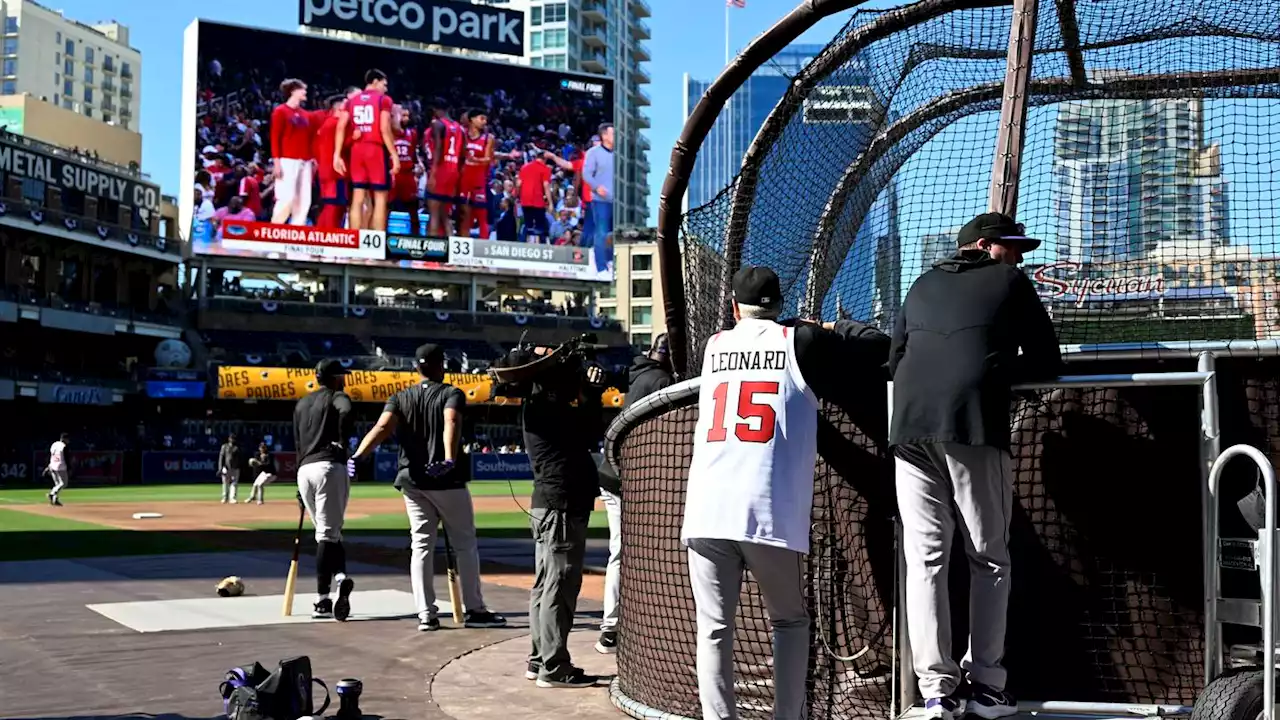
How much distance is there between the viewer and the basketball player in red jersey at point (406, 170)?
60906 mm

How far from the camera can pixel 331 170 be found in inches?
2336

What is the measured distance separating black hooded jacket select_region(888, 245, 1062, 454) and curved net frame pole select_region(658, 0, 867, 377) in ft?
7.58

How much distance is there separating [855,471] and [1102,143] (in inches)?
255

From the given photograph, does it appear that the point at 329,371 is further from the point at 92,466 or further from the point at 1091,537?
the point at 92,466

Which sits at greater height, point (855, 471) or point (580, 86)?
point (580, 86)

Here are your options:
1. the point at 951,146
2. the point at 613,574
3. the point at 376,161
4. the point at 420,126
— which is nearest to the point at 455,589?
the point at 613,574

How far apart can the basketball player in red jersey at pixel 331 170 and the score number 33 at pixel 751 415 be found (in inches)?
2246

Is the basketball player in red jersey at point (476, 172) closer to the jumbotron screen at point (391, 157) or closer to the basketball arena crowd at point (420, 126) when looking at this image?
the jumbotron screen at point (391, 157)

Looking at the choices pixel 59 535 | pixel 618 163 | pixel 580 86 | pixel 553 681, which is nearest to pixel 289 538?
pixel 59 535

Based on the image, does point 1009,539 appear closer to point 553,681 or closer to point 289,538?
point 553,681

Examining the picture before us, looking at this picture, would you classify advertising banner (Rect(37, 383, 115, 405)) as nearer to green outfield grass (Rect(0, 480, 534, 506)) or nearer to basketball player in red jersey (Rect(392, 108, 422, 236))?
green outfield grass (Rect(0, 480, 534, 506))

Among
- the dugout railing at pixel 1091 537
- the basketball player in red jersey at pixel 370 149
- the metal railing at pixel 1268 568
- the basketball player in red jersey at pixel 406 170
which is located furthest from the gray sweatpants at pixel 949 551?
the basketball player in red jersey at pixel 406 170

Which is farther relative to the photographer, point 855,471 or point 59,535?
point 59,535

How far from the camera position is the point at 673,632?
591 cm
